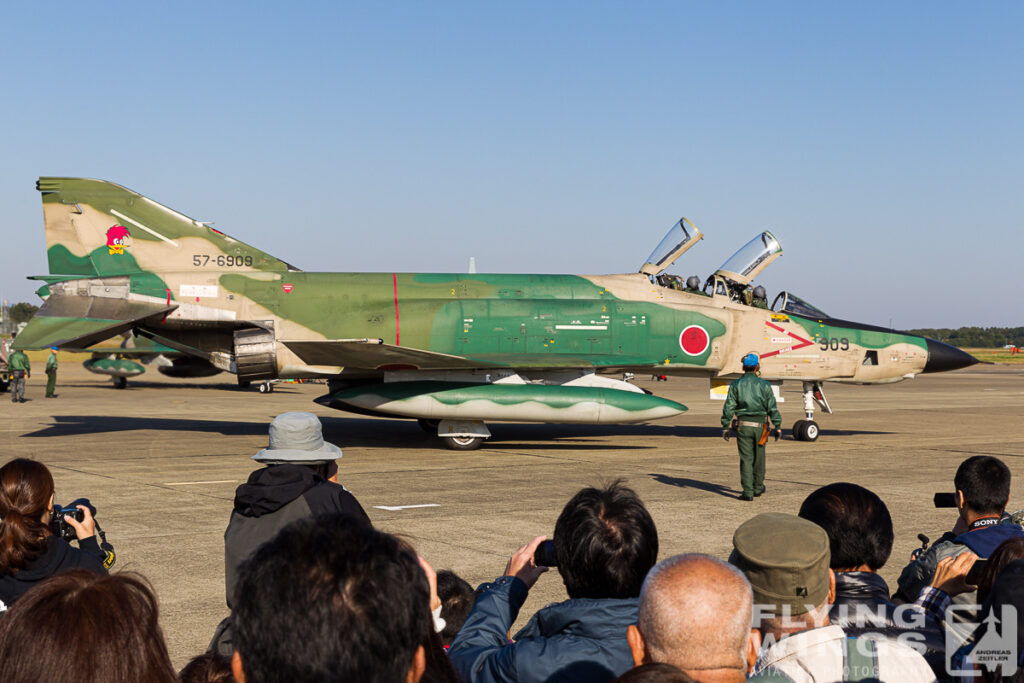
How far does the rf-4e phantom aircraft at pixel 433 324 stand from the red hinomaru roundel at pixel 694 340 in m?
0.03

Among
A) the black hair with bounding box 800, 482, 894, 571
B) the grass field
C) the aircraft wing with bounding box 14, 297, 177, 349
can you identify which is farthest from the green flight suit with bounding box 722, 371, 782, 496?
the grass field

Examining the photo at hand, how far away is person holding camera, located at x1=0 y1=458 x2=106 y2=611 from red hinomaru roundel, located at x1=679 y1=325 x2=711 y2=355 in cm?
1518

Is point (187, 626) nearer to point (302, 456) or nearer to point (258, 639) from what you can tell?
point (302, 456)

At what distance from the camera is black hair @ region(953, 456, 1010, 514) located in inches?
193

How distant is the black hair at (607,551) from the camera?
10.1ft

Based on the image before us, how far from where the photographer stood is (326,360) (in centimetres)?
1689

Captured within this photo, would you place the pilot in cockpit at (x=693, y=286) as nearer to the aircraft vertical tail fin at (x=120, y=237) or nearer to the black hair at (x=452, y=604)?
the aircraft vertical tail fin at (x=120, y=237)

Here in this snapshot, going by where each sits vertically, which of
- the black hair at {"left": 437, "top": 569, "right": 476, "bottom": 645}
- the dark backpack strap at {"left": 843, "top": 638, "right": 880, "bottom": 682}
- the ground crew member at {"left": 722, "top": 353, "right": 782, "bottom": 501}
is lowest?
the ground crew member at {"left": 722, "top": 353, "right": 782, "bottom": 501}

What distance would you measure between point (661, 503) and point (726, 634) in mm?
9119

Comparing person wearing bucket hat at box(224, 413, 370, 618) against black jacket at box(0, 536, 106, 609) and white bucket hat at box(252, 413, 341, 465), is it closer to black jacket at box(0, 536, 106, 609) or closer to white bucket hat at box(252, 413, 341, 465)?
white bucket hat at box(252, 413, 341, 465)

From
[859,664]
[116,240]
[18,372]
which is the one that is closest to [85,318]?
[116,240]

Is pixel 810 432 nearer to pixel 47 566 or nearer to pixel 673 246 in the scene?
pixel 673 246

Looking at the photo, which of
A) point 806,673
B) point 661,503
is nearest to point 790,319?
point 661,503

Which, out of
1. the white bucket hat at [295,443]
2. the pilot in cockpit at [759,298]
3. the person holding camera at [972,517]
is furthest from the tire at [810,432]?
the white bucket hat at [295,443]
